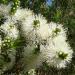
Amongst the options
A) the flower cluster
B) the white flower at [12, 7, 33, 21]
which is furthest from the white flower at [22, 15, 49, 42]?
the white flower at [12, 7, 33, 21]

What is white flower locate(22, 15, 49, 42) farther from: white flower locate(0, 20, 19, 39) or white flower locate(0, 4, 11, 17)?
white flower locate(0, 4, 11, 17)

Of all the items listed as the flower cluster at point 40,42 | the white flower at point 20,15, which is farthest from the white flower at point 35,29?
the white flower at point 20,15

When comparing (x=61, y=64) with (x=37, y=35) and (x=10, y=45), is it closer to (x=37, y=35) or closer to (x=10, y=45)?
(x=37, y=35)

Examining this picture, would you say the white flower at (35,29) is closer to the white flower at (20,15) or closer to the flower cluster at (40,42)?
the flower cluster at (40,42)

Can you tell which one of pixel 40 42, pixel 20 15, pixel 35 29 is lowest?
pixel 40 42

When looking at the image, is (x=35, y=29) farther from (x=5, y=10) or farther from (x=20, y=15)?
(x=5, y=10)

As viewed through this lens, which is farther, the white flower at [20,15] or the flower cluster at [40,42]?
the white flower at [20,15]

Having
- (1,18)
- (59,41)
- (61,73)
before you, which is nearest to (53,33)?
(59,41)

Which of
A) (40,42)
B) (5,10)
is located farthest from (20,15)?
(40,42)
